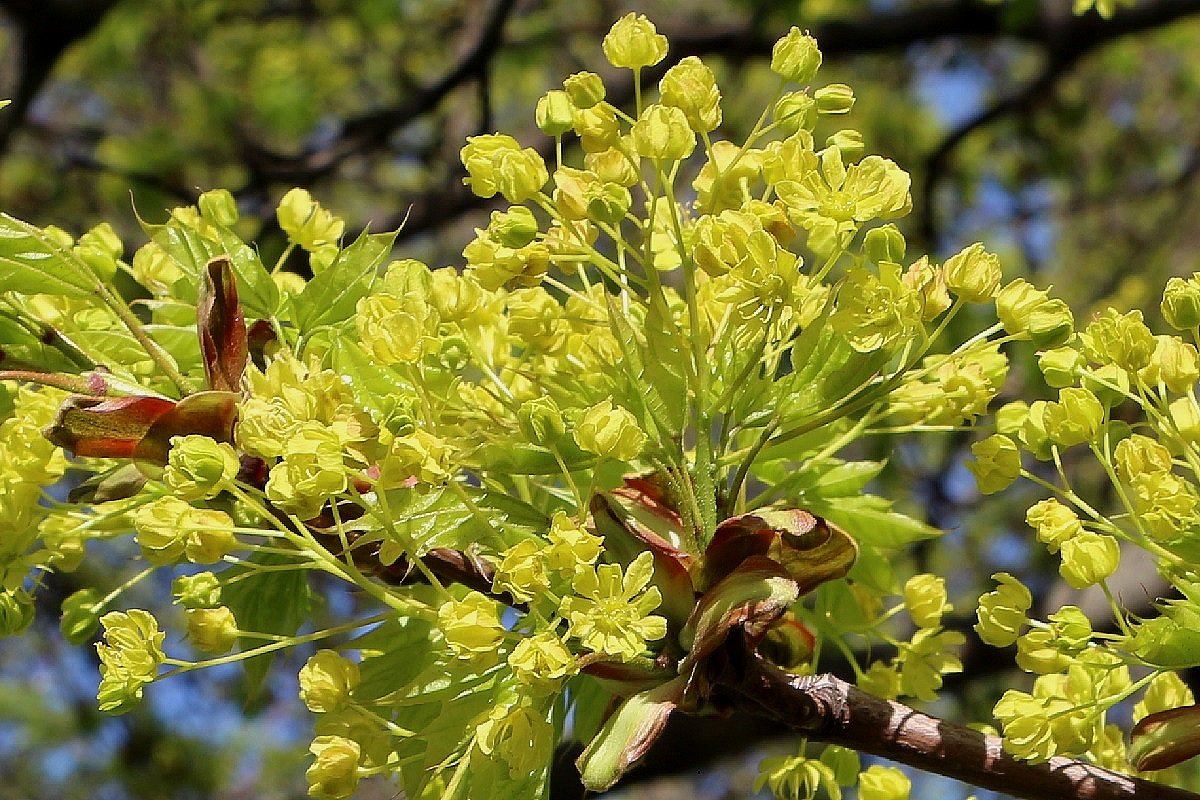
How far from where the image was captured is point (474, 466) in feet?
2.93

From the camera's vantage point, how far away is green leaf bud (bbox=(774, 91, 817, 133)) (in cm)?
91

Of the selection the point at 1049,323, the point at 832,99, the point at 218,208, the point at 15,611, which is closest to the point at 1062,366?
the point at 1049,323

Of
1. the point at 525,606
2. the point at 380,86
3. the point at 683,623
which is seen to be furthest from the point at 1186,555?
the point at 380,86

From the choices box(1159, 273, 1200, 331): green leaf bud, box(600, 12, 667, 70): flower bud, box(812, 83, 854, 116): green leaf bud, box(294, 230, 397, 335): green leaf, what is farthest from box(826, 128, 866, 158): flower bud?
box(294, 230, 397, 335): green leaf

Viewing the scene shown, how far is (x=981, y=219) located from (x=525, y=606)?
513 centimetres

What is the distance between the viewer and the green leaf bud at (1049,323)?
→ 921 millimetres

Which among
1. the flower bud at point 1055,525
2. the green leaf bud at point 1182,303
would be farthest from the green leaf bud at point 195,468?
the green leaf bud at point 1182,303

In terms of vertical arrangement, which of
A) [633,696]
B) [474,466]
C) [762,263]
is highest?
[762,263]

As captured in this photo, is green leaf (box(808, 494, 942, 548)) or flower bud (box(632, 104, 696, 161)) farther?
green leaf (box(808, 494, 942, 548))

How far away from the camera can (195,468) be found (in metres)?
0.80

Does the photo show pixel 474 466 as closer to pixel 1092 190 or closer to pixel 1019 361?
pixel 1019 361

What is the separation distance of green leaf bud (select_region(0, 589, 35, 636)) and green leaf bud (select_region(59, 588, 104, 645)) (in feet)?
0.17

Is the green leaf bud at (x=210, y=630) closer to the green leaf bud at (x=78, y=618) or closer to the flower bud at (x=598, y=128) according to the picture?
the green leaf bud at (x=78, y=618)

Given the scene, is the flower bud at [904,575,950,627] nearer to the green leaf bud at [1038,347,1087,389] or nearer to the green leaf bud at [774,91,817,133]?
the green leaf bud at [1038,347,1087,389]
